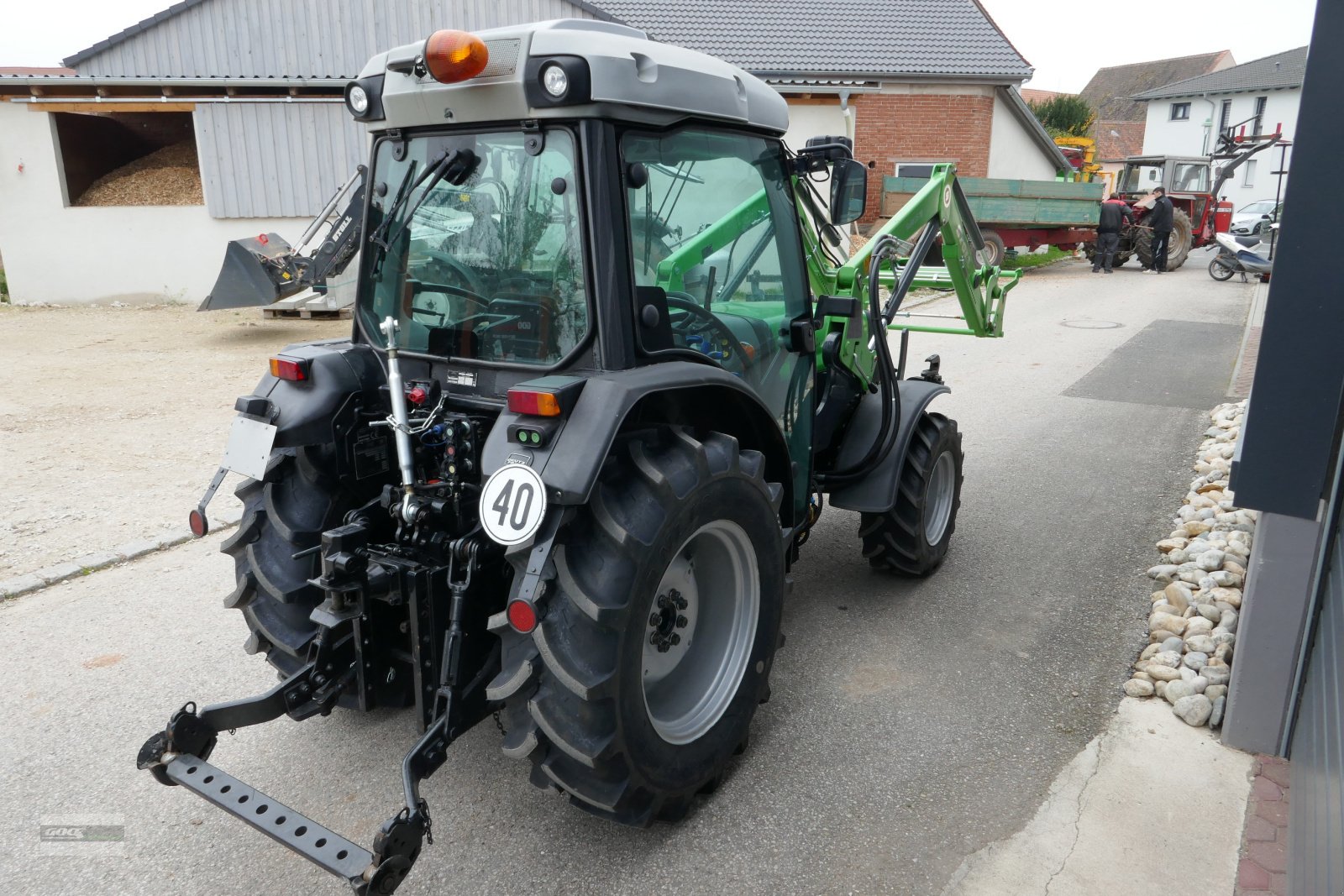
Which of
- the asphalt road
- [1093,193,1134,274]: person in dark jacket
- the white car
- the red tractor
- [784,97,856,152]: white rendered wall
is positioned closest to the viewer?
the asphalt road

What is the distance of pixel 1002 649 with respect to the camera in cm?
395

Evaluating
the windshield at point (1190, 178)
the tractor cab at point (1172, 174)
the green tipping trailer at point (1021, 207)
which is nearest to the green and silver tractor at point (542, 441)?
the green tipping trailer at point (1021, 207)

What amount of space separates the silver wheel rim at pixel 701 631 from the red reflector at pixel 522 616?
525 mm

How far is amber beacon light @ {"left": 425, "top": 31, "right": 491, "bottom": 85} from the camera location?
2.41m

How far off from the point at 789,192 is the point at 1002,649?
211cm

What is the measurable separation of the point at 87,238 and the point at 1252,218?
114 ft

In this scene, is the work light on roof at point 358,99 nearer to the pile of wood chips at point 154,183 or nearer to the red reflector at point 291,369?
the red reflector at point 291,369

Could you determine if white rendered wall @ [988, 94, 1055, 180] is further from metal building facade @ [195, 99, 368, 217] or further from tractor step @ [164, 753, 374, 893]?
tractor step @ [164, 753, 374, 893]

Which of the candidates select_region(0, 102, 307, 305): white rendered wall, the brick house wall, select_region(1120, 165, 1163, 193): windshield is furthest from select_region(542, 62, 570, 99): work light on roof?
select_region(1120, 165, 1163, 193): windshield

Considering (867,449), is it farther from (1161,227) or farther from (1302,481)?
(1161,227)

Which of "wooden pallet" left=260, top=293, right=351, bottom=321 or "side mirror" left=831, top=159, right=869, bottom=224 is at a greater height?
"side mirror" left=831, top=159, right=869, bottom=224

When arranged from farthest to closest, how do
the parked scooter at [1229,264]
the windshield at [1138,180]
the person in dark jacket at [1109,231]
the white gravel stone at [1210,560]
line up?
the windshield at [1138,180] < the person in dark jacket at [1109,231] < the parked scooter at [1229,264] < the white gravel stone at [1210,560]

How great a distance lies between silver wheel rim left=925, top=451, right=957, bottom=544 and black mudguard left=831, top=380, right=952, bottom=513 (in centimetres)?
34

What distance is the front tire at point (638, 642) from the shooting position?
2.43 metres
